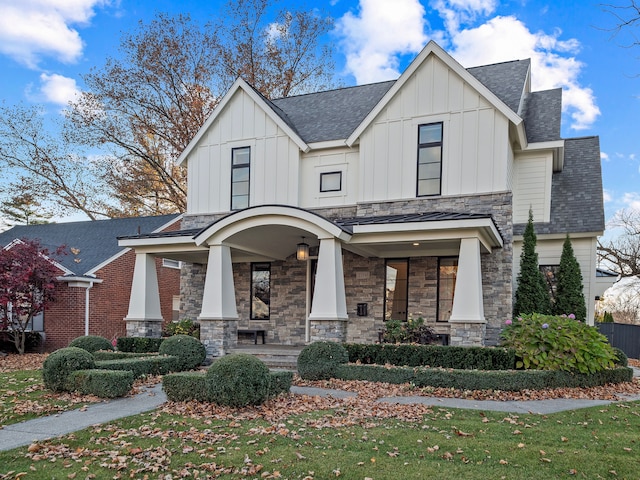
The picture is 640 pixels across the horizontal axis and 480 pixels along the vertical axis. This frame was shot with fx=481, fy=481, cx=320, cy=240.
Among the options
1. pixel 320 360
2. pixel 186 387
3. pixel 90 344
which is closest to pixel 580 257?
pixel 320 360

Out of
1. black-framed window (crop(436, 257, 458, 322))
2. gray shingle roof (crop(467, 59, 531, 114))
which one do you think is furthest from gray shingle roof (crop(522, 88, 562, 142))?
black-framed window (crop(436, 257, 458, 322))

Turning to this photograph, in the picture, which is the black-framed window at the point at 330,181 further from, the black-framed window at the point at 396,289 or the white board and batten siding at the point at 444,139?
the black-framed window at the point at 396,289

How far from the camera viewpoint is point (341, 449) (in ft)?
17.5

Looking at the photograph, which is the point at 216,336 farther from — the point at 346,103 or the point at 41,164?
the point at 41,164

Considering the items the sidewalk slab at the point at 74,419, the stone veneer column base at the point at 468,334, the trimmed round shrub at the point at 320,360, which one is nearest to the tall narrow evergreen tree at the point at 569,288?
the stone veneer column base at the point at 468,334

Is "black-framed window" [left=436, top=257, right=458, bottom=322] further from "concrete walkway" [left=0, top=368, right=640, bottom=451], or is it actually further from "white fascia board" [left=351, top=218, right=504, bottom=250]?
"concrete walkway" [left=0, top=368, right=640, bottom=451]

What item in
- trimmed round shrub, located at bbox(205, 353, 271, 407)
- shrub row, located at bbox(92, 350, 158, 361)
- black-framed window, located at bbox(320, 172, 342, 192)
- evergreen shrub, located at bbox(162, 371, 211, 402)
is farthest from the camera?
black-framed window, located at bbox(320, 172, 342, 192)

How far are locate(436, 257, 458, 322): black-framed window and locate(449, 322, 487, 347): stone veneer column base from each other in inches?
94.8

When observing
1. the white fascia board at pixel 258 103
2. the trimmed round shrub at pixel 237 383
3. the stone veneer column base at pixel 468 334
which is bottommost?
the trimmed round shrub at pixel 237 383

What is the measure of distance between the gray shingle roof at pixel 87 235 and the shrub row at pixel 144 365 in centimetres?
800

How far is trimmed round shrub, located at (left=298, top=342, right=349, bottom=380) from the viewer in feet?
32.4

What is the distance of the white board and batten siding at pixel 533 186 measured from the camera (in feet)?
44.7

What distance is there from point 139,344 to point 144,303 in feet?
4.11

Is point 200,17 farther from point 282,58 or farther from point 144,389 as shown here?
point 144,389
